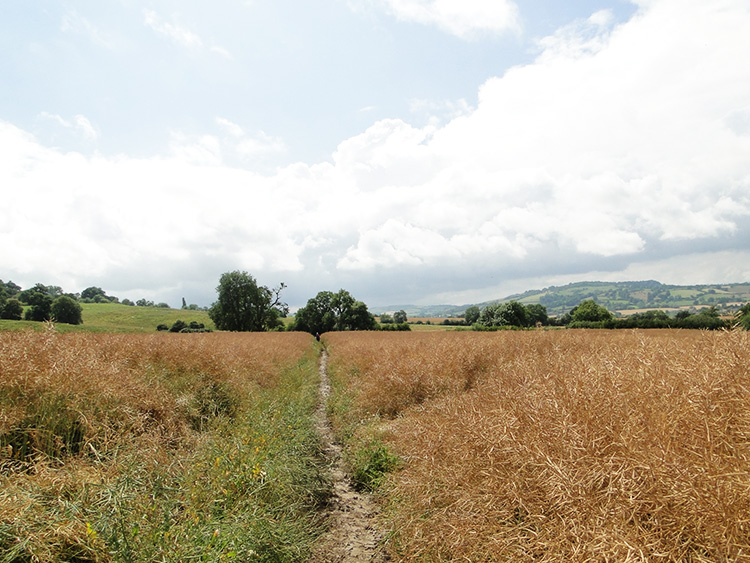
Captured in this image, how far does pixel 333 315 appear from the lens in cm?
7138

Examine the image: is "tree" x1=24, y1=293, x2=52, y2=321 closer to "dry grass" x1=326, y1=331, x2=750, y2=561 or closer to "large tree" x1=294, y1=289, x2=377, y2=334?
"large tree" x1=294, y1=289, x2=377, y2=334

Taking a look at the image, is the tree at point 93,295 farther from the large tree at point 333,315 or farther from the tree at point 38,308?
the large tree at point 333,315

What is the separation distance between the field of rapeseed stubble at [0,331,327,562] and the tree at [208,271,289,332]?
55.0m

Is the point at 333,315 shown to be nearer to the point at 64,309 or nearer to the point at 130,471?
the point at 64,309

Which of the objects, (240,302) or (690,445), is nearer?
(690,445)

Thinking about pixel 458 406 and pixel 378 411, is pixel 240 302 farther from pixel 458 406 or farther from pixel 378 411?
pixel 458 406

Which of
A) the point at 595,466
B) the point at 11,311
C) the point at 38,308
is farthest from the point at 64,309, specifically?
the point at 595,466

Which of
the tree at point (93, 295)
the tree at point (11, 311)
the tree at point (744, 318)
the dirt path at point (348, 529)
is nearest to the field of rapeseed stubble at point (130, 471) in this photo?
the dirt path at point (348, 529)

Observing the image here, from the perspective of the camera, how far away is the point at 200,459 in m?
5.17

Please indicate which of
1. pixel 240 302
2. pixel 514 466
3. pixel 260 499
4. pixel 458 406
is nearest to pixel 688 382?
pixel 514 466

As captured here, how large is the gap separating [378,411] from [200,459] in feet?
19.9

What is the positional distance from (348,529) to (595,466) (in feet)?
13.8

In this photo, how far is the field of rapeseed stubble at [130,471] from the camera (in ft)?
10.4

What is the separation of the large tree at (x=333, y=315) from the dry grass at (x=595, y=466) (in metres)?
62.9
